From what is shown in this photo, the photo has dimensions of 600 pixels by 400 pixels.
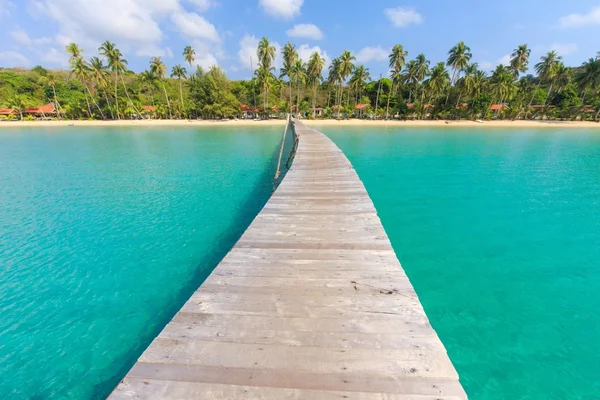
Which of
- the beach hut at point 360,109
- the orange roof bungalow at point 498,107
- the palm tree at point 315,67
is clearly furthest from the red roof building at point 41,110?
the orange roof bungalow at point 498,107

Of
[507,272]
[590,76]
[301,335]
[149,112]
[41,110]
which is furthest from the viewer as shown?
[149,112]

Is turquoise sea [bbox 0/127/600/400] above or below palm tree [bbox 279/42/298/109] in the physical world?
below

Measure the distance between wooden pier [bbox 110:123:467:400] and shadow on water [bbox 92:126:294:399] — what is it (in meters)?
2.31

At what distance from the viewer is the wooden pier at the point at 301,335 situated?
2115 mm

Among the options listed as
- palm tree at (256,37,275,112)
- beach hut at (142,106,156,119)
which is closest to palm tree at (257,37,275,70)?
palm tree at (256,37,275,112)

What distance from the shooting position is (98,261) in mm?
6926

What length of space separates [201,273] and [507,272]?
782cm

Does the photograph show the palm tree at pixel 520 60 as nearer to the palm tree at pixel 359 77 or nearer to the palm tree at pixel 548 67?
the palm tree at pixel 548 67

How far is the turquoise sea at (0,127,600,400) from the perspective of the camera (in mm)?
4168

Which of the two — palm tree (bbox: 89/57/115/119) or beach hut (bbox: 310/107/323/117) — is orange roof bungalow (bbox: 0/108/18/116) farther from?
beach hut (bbox: 310/107/323/117)

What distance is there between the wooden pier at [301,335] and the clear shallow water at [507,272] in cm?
237

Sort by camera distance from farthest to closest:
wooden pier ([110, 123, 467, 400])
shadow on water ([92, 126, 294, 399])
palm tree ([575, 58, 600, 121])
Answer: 1. palm tree ([575, 58, 600, 121])
2. shadow on water ([92, 126, 294, 399])
3. wooden pier ([110, 123, 467, 400])

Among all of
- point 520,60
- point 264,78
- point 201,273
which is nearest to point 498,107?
point 520,60

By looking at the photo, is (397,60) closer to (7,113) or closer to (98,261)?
(98,261)
